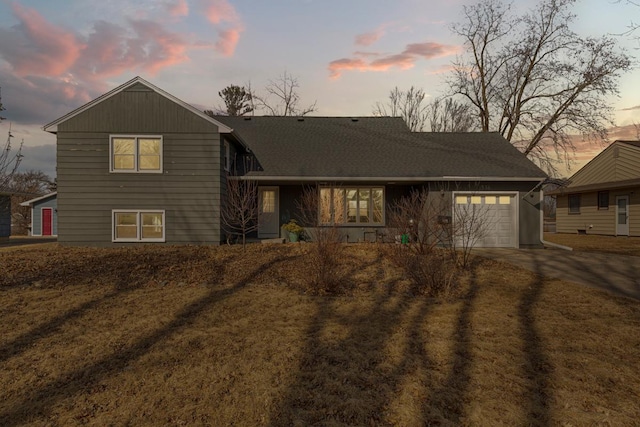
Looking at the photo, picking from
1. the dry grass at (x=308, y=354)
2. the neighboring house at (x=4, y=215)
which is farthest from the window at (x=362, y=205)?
the neighboring house at (x=4, y=215)

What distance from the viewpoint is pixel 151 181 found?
45.0ft

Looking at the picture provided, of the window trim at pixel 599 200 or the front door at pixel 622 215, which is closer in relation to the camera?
the front door at pixel 622 215

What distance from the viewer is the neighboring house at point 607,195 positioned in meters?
22.0

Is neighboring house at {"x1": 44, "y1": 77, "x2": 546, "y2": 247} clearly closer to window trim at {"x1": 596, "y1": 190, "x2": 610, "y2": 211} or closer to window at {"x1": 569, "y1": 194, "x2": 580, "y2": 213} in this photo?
window trim at {"x1": 596, "y1": 190, "x2": 610, "y2": 211}

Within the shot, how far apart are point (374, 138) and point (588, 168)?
1699 cm

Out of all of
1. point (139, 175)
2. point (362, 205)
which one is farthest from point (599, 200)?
point (139, 175)

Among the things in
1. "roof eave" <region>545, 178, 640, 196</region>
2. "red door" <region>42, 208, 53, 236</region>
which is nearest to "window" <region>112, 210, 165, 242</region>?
"red door" <region>42, 208, 53, 236</region>

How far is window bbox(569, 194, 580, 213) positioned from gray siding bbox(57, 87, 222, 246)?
2450 centimetres

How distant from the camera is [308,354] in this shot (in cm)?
468

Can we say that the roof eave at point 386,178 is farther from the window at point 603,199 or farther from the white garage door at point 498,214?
the window at point 603,199

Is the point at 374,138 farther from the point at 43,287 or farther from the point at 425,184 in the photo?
the point at 43,287

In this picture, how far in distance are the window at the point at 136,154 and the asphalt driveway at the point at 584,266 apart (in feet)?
37.8

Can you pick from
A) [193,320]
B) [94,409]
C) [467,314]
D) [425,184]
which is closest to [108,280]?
[193,320]

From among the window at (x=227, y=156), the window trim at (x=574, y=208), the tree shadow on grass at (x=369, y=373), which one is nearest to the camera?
the tree shadow on grass at (x=369, y=373)
